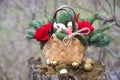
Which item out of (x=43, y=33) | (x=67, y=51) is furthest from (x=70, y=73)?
(x=43, y=33)

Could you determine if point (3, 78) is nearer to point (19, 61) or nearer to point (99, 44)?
point (19, 61)

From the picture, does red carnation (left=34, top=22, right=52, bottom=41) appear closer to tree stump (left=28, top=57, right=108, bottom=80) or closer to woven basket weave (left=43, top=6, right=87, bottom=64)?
woven basket weave (left=43, top=6, right=87, bottom=64)

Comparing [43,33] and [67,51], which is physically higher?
[43,33]

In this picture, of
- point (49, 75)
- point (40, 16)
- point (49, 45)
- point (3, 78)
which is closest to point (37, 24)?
point (49, 45)

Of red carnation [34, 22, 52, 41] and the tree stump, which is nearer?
the tree stump

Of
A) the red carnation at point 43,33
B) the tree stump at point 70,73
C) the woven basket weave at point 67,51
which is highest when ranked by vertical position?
the red carnation at point 43,33

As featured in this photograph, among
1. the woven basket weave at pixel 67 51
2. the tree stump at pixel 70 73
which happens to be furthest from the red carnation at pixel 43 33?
the tree stump at pixel 70 73

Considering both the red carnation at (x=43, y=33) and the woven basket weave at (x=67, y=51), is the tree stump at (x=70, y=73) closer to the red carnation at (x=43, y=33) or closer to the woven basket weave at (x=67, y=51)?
the woven basket weave at (x=67, y=51)

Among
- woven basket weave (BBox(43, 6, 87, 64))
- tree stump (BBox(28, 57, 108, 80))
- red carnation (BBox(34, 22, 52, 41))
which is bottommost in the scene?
tree stump (BBox(28, 57, 108, 80))

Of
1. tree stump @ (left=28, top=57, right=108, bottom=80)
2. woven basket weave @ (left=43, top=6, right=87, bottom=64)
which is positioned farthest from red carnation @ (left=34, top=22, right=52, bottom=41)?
tree stump @ (left=28, top=57, right=108, bottom=80)

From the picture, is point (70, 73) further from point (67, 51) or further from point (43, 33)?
point (43, 33)

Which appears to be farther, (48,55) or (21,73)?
(21,73)
